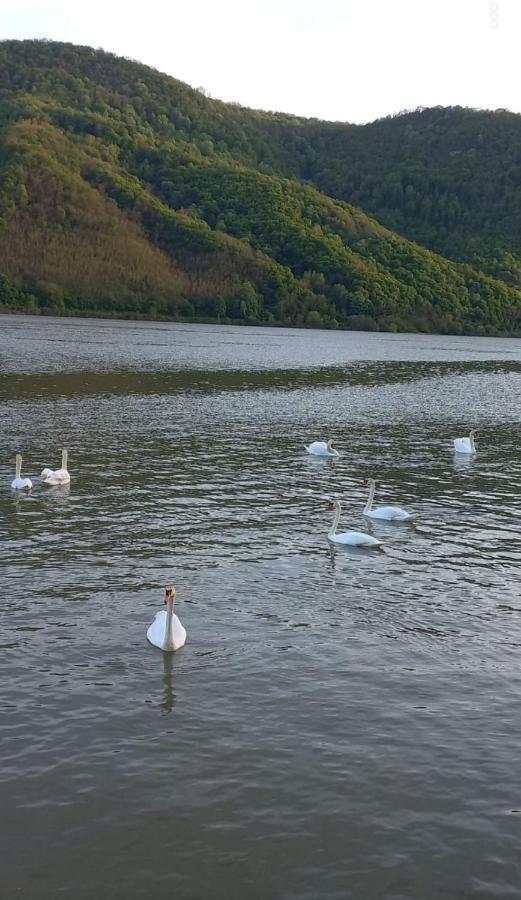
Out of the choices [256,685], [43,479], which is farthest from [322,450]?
[256,685]

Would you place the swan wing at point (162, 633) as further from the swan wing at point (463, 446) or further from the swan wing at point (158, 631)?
the swan wing at point (463, 446)

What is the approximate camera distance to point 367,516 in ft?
81.9

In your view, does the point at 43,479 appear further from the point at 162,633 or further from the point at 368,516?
the point at 162,633

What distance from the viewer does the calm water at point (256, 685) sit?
379 inches

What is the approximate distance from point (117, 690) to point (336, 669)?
357 cm

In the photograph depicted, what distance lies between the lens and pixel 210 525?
76.5ft

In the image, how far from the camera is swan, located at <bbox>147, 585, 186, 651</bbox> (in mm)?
14453

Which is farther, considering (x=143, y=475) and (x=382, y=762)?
(x=143, y=475)

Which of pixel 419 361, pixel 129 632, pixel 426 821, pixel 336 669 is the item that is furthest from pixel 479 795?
pixel 419 361

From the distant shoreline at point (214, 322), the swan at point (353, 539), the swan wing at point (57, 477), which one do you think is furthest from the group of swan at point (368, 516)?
the distant shoreline at point (214, 322)

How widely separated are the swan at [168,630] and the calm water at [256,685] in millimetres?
202

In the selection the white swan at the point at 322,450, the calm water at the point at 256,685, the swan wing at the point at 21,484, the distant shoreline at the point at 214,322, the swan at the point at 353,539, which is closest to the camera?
the calm water at the point at 256,685

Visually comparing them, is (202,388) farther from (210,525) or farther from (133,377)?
(210,525)

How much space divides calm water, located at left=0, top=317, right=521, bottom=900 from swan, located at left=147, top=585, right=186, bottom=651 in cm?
20
